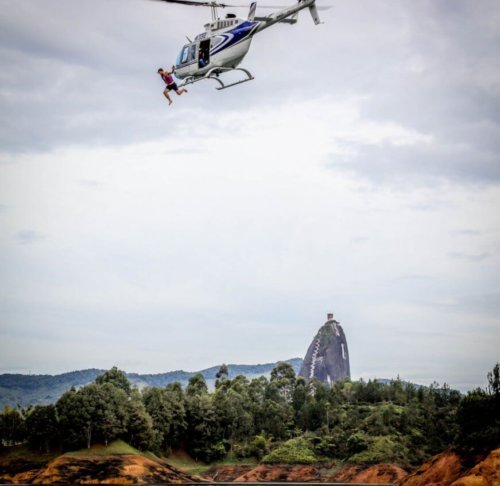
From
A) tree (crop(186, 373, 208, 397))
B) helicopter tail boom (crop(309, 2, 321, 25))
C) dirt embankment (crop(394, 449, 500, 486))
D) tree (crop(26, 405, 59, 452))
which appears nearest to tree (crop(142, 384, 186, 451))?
tree (crop(26, 405, 59, 452))

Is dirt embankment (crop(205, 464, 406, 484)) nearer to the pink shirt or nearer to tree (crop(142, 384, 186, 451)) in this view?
tree (crop(142, 384, 186, 451))

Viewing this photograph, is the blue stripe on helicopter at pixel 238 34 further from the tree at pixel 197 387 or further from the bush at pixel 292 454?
the tree at pixel 197 387

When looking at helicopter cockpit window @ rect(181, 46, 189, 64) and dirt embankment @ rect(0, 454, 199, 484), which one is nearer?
helicopter cockpit window @ rect(181, 46, 189, 64)

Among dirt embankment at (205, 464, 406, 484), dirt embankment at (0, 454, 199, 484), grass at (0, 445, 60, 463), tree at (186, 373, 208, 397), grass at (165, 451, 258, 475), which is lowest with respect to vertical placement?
dirt embankment at (205, 464, 406, 484)

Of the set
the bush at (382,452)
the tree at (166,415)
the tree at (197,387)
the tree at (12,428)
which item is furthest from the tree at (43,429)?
the bush at (382,452)

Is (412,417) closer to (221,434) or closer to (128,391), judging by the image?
(221,434)

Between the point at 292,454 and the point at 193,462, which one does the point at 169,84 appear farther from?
the point at 193,462
